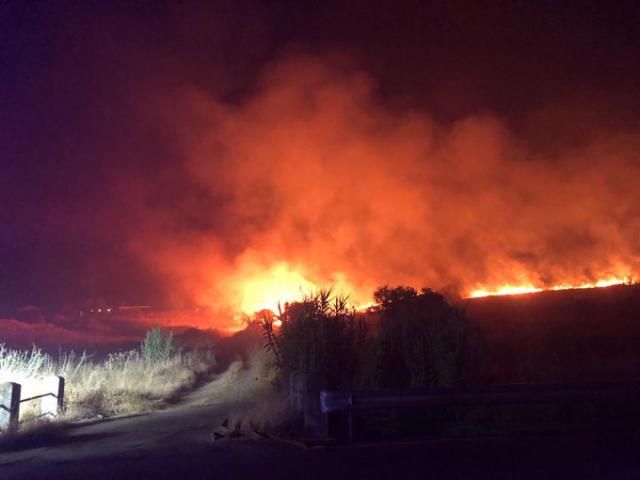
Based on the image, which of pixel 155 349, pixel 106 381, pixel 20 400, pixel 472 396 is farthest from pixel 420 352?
pixel 155 349

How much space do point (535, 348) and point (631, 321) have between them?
18.1 ft

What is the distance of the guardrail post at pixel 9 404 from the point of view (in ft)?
43.0

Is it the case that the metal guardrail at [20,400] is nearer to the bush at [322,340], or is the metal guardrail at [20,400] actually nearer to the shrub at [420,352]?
the bush at [322,340]

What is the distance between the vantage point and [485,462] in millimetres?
8547

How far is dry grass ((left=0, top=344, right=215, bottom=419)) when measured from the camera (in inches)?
638

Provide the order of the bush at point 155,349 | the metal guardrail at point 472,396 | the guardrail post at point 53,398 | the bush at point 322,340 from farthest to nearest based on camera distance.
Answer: the bush at point 155,349 → the guardrail post at point 53,398 → the bush at point 322,340 → the metal guardrail at point 472,396

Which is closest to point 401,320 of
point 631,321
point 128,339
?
point 631,321

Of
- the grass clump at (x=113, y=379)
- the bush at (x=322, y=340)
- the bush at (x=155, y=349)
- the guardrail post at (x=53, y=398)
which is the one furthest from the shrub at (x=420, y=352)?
the bush at (x=155, y=349)

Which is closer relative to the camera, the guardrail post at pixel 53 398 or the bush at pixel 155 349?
the guardrail post at pixel 53 398

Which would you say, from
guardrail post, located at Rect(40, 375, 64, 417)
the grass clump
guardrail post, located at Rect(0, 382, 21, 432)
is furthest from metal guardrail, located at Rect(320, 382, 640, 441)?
the grass clump

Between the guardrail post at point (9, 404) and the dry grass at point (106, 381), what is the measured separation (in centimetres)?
169

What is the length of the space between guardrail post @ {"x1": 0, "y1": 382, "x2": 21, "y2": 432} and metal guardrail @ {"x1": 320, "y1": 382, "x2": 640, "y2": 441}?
7.22m

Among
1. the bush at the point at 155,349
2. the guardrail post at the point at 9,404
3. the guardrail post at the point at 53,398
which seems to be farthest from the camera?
the bush at the point at 155,349

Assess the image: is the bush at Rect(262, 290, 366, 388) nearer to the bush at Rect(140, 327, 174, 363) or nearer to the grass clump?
the grass clump
